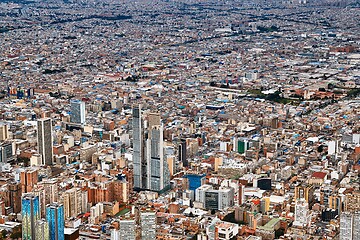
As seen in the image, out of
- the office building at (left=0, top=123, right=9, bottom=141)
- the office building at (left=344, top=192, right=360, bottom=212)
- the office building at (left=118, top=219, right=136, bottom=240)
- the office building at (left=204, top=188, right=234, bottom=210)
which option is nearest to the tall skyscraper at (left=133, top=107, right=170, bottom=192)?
the office building at (left=204, top=188, right=234, bottom=210)

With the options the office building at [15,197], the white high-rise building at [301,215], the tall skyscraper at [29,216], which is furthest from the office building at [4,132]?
the white high-rise building at [301,215]

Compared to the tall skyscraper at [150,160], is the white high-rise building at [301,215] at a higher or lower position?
lower

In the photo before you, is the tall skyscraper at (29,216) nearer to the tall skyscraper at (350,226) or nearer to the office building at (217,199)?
the office building at (217,199)

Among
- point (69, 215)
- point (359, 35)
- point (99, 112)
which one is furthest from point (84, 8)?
point (69, 215)

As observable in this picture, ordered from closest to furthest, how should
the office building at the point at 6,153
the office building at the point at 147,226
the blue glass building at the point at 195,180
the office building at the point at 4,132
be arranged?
1. the office building at the point at 147,226
2. the blue glass building at the point at 195,180
3. the office building at the point at 6,153
4. the office building at the point at 4,132

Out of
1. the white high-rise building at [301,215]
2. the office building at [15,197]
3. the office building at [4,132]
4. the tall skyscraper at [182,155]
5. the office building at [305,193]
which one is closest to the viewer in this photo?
the white high-rise building at [301,215]
